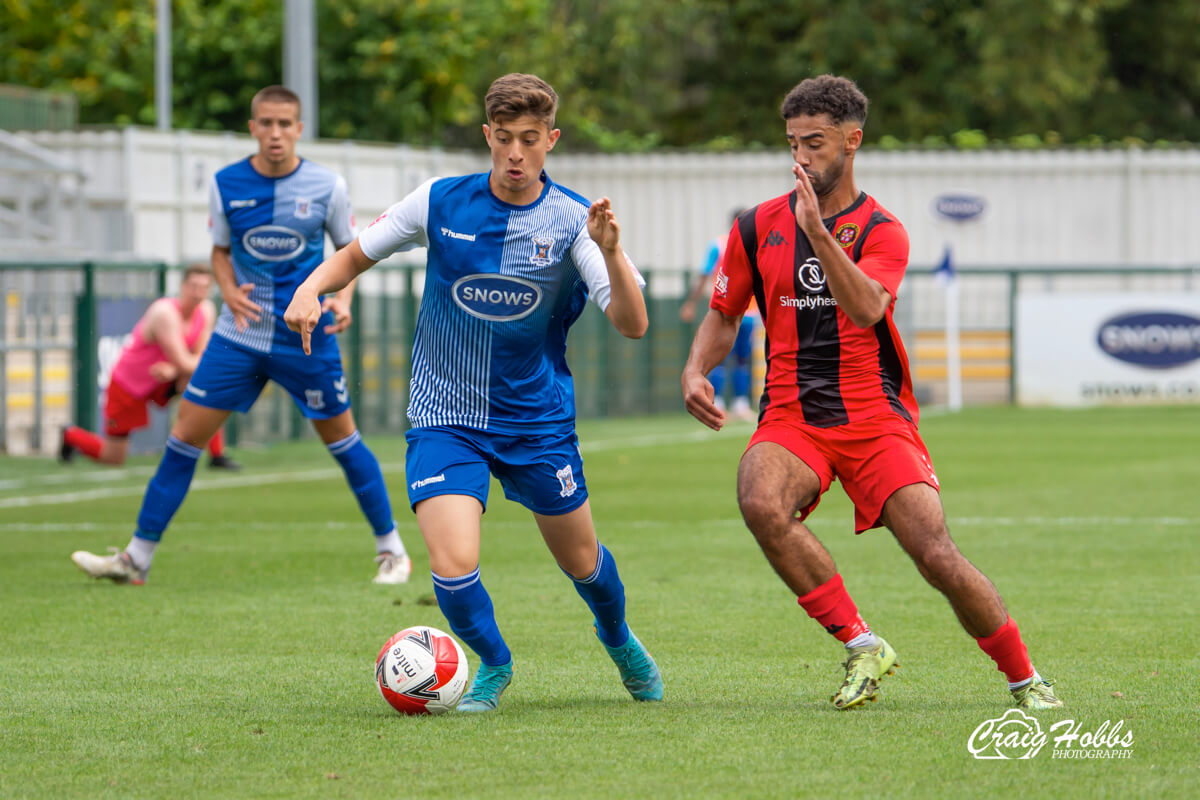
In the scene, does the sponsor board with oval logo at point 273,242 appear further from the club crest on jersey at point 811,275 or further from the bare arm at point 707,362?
the club crest on jersey at point 811,275

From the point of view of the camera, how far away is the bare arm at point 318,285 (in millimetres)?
5465

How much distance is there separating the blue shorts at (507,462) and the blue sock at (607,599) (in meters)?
0.23

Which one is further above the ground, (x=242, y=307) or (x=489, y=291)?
(x=489, y=291)

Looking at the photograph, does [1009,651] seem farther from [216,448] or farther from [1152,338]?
[1152,338]

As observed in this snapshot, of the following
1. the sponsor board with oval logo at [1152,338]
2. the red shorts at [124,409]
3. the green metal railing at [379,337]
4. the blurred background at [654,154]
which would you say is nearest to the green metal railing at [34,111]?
the blurred background at [654,154]

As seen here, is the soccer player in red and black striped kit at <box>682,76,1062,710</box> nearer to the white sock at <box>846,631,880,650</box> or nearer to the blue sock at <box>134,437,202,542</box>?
the white sock at <box>846,631,880,650</box>

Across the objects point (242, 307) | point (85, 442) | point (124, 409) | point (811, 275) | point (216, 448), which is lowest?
point (216, 448)

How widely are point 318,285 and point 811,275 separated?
153cm

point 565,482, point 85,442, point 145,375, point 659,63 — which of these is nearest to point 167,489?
point 565,482

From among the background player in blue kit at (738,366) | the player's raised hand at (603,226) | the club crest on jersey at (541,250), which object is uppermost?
the player's raised hand at (603,226)

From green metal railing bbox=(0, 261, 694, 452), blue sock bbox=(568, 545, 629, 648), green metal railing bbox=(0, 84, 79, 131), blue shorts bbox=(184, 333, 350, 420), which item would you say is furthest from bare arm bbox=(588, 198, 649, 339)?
green metal railing bbox=(0, 84, 79, 131)

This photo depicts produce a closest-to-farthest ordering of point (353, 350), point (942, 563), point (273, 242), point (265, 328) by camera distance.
Answer: 1. point (942, 563)
2. point (265, 328)
3. point (273, 242)
4. point (353, 350)

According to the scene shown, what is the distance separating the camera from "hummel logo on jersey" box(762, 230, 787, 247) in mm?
5816

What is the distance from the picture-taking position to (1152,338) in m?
24.1
